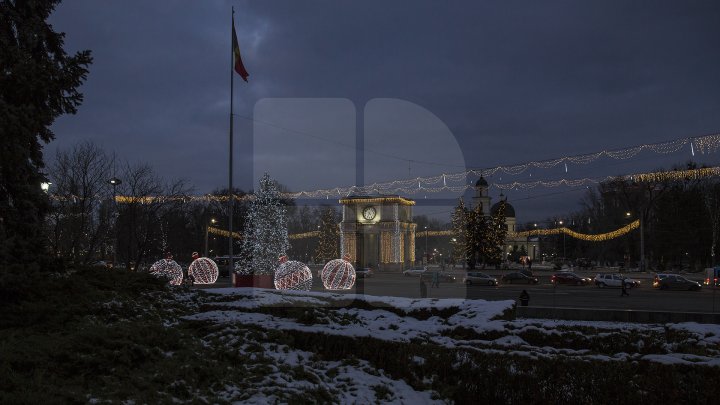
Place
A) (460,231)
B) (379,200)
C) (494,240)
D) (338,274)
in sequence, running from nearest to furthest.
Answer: (338,274) < (494,240) < (379,200) < (460,231)

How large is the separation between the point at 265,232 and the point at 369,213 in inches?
1771

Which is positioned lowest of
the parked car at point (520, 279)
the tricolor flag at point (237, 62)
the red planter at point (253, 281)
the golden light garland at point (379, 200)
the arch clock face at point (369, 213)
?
the parked car at point (520, 279)

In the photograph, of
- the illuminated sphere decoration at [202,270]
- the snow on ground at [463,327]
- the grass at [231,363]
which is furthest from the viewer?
the illuminated sphere decoration at [202,270]

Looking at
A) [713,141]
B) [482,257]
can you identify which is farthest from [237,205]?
[713,141]

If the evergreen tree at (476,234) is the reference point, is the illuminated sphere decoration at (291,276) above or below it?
below

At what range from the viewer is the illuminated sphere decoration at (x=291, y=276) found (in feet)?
85.5

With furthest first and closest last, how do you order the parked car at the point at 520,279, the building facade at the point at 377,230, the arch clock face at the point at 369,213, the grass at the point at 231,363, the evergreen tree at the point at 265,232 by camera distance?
the arch clock face at the point at 369,213
the building facade at the point at 377,230
the parked car at the point at 520,279
the evergreen tree at the point at 265,232
the grass at the point at 231,363

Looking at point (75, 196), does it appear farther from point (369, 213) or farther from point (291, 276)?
point (369, 213)

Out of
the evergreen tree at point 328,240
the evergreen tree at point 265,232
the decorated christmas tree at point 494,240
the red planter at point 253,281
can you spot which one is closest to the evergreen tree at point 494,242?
the decorated christmas tree at point 494,240

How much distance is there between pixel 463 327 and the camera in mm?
12773

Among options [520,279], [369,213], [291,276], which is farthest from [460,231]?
[291,276]

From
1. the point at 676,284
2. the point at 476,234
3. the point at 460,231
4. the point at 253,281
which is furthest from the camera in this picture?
the point at 460,231

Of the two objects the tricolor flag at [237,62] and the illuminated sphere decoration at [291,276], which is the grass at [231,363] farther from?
the tricolor flag at [237,62]

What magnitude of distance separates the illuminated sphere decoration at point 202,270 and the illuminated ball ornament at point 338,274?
843 cm
